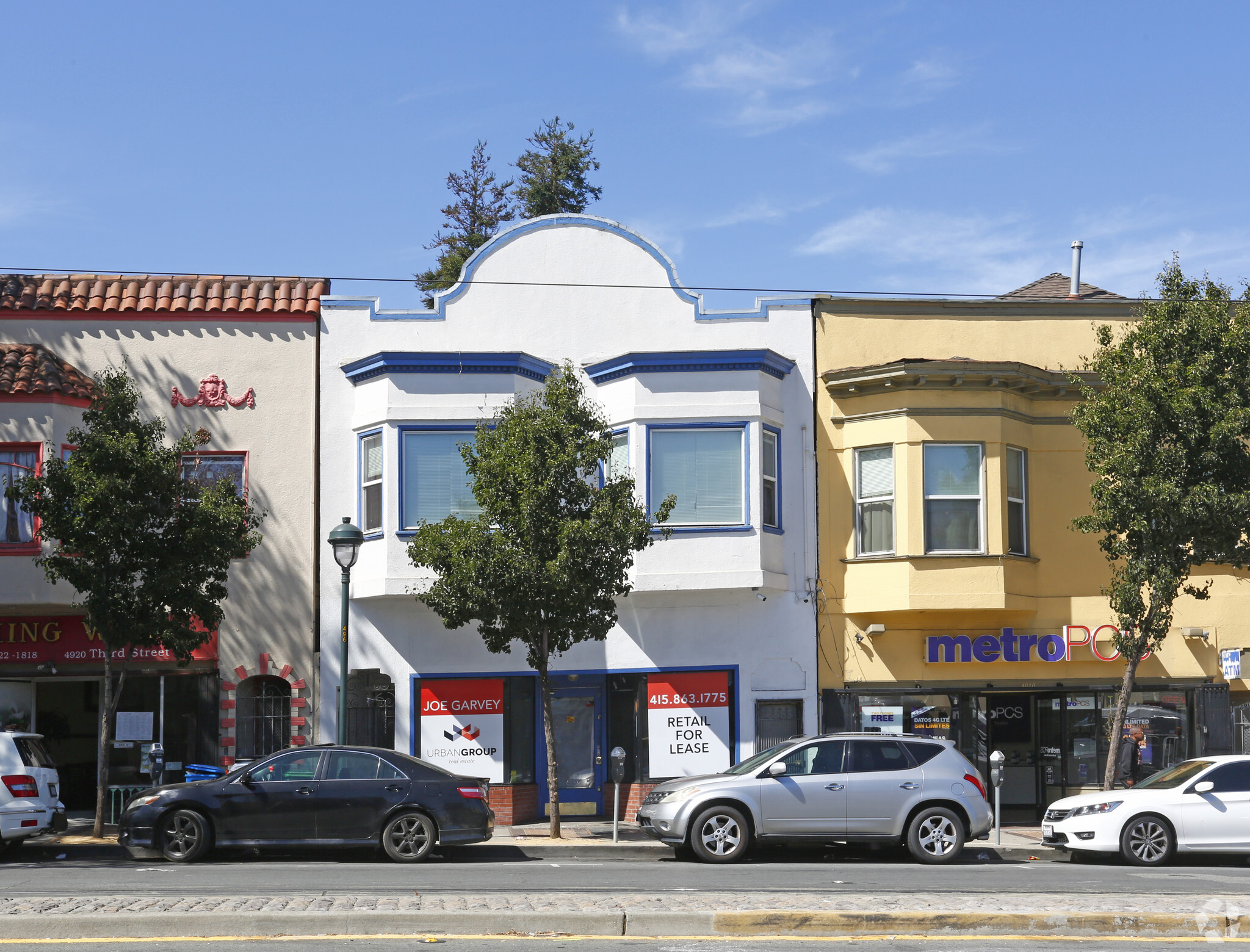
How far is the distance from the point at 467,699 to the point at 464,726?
410 mm

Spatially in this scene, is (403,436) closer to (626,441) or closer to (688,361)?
(626,441)

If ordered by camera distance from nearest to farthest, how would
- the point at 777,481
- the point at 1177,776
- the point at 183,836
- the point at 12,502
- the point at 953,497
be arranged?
the point at 183,836
the point at 1177,776
the point at 12,502
the point at 953,497
the point at 777,481

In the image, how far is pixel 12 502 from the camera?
66.8ft

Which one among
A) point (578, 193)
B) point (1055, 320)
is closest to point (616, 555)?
point (1055, 320)

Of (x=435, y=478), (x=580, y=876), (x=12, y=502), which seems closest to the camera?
(x=580, y=876)

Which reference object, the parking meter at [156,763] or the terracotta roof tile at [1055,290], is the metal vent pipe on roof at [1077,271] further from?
the parking meter at [156,763]

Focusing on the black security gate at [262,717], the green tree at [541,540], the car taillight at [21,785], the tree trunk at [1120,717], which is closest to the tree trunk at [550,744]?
the green tree at [541,540]

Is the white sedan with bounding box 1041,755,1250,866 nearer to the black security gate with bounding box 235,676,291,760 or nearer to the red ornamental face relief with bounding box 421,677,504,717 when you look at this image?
the red ornamental face relief with bounding box 421,677,504,717

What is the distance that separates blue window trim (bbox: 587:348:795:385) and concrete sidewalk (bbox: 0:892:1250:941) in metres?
11.3

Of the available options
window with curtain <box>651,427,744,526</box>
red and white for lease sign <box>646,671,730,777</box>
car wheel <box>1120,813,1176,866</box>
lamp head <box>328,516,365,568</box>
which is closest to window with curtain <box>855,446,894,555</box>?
window with curtain <box>651,427,744,526</box>

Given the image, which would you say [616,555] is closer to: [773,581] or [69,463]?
[773,581]

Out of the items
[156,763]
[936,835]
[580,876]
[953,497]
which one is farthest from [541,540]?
[953,497]

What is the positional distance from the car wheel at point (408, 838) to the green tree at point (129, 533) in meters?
4.49

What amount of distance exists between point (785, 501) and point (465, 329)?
583 centimetres
